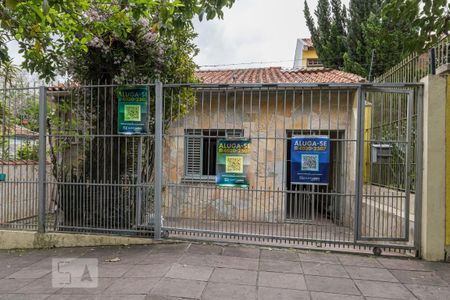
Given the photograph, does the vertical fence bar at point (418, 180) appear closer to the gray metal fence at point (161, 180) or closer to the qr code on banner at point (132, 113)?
the gray metal fence at point (161, 180)

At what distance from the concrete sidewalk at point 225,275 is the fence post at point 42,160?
646mm

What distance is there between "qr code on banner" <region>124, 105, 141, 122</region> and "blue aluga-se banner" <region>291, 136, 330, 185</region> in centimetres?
258

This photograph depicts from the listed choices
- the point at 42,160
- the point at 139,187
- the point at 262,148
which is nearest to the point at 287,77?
the point at 262,148

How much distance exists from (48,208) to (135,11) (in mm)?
3756

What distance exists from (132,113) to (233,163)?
1.90m

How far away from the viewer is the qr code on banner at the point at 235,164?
562cm

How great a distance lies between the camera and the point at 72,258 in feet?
17.4

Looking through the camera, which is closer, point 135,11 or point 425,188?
point 135,11

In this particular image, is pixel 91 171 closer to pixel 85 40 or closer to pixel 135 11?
pixel 85 40

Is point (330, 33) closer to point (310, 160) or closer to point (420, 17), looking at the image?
point (310, 160)

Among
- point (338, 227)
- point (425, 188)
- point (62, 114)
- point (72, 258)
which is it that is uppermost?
point (62, 114)

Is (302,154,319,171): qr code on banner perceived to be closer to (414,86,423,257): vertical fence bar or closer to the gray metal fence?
the gray metal fence

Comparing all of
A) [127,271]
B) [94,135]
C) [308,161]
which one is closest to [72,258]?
[127,271]

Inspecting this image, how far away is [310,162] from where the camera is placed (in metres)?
5.47
